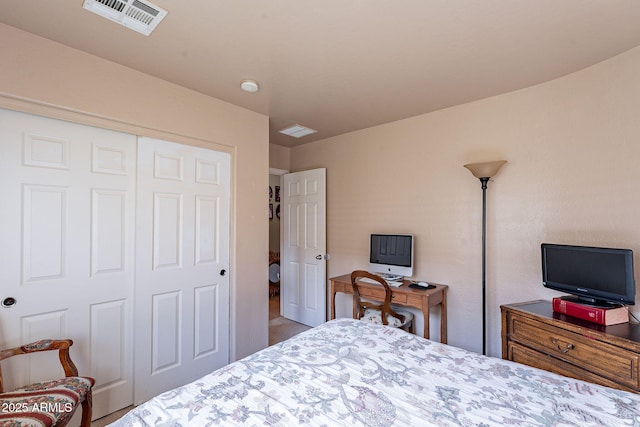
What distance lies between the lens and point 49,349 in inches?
62.9

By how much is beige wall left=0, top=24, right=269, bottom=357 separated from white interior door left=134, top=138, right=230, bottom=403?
113 millimetres

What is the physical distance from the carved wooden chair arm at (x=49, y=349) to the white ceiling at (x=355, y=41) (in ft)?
5.66

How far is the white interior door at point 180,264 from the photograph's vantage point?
7.07 ft

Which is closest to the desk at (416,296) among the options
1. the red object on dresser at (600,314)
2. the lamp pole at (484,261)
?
the lamp pole at (484,261)

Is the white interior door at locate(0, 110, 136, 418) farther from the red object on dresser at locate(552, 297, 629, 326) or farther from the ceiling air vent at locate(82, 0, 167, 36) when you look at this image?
the red object on dresser at locate(552, 297, 629, 326)

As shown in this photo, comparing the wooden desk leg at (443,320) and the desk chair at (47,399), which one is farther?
the wooden desk leg at (443,320)

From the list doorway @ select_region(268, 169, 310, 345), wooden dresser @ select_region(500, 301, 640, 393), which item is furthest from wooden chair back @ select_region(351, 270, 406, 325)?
doorway @ select_region(268, 169, 310, 345)

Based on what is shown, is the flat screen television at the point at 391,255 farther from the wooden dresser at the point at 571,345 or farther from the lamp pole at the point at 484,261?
the wooden dresser at the point at 571,345

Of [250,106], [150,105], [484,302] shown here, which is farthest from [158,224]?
[484,302]

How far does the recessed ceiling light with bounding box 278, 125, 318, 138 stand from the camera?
324cm

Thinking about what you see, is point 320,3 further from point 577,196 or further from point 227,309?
point 227,309

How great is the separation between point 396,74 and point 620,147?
1.51 m

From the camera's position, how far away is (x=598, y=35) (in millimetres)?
→ 1668

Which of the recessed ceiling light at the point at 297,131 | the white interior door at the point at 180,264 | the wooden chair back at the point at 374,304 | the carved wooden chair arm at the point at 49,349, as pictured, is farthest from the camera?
the recessed ceiling light at the point at 297,131
